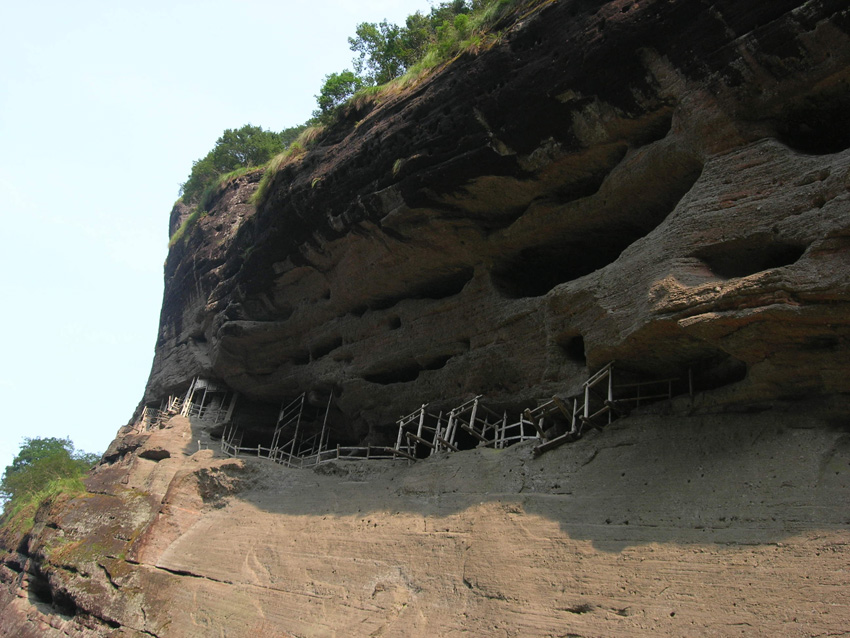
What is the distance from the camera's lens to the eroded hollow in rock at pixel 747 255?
29.3 feet

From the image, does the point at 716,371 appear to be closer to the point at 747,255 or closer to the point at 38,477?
the point at 747,255

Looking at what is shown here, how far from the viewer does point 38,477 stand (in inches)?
912

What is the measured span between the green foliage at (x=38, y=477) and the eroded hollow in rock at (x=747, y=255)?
567 inches

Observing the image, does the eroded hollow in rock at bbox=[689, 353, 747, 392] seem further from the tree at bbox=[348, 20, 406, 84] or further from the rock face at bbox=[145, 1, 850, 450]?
the tree at bbox=[348, 20, 406, 84]

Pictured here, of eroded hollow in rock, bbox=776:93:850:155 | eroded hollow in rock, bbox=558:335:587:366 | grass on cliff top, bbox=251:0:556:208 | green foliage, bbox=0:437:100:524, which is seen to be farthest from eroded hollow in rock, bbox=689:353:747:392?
green foliage, bbox=0:437:100:524

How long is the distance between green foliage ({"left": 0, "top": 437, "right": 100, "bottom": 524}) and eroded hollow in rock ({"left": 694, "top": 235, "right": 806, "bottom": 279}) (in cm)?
1439

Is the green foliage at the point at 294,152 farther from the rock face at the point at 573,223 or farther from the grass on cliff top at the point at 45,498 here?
the grass on cliff top at the point at 45,498

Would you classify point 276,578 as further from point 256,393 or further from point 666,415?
point 256,393

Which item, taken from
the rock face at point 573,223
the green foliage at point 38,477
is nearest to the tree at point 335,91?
the rock face at point 573,223

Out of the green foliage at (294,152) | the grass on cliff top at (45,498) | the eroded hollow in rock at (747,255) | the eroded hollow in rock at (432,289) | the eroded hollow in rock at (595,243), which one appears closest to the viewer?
the eroded hollow in rock at (747,255)

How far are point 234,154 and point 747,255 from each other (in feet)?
75.1

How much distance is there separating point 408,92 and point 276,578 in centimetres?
977

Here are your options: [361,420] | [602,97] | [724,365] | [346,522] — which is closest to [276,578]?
[346,522]

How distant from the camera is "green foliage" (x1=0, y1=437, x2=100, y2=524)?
55.7ft
